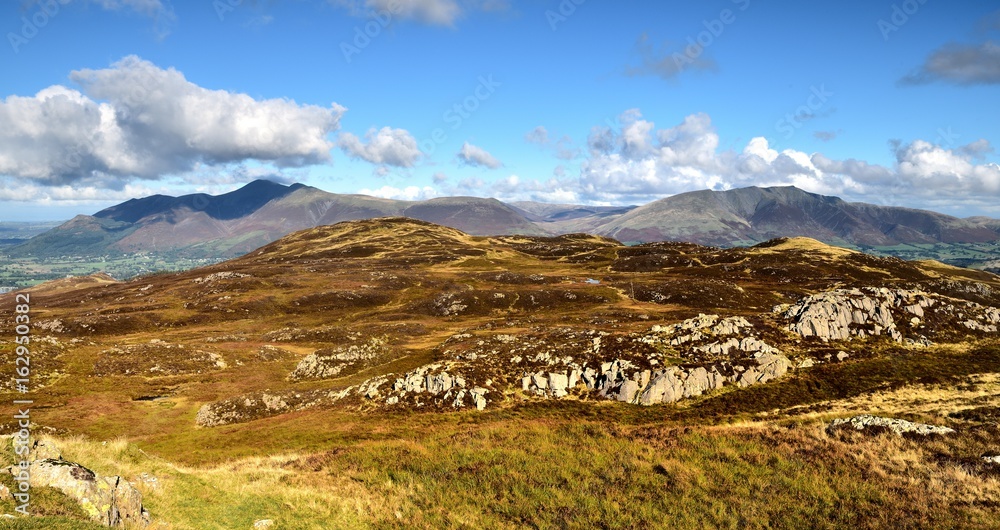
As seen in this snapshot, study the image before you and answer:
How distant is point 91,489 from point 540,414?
3075 centimetres

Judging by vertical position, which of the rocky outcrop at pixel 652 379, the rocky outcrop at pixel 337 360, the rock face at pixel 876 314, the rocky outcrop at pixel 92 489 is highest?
the rocky outcrop at pixel 92 489

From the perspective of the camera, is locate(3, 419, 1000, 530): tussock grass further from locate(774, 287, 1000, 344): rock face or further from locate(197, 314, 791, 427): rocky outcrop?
locate(774, 287, 1000, 344): rock face

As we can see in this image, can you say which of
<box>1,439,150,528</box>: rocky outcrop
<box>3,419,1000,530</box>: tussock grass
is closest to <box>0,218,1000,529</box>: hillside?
<box>3,419,1000,530</box>: tussock grass

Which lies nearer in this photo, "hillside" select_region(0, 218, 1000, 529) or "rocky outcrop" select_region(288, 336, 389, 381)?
"hillside" select_region(0, 218, 1000, 529)

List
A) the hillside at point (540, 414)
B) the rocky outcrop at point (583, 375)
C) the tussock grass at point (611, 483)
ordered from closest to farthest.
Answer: the tussock grass at point (611, 483) < the hillside at point (540, 414) < the rocky outcrop at point (583, 375)

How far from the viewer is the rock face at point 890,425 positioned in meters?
26.2

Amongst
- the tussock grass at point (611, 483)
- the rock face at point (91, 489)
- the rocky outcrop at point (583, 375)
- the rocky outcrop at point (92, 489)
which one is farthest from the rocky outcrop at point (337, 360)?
the rock face at point (91, 489)

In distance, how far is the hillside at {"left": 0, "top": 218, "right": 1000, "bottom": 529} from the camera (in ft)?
68.2

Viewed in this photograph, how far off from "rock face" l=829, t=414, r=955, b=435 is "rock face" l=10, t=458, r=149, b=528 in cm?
3662

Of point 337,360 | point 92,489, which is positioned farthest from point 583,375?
point 337,360

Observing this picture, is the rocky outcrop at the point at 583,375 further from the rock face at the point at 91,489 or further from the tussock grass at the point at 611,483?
the rock face at the point at 91,489

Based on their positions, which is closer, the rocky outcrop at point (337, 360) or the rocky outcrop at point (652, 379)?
the rocky outcrop at point (652, 379)

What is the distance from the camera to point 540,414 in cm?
4031

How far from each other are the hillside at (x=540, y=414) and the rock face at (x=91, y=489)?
0.90 m
